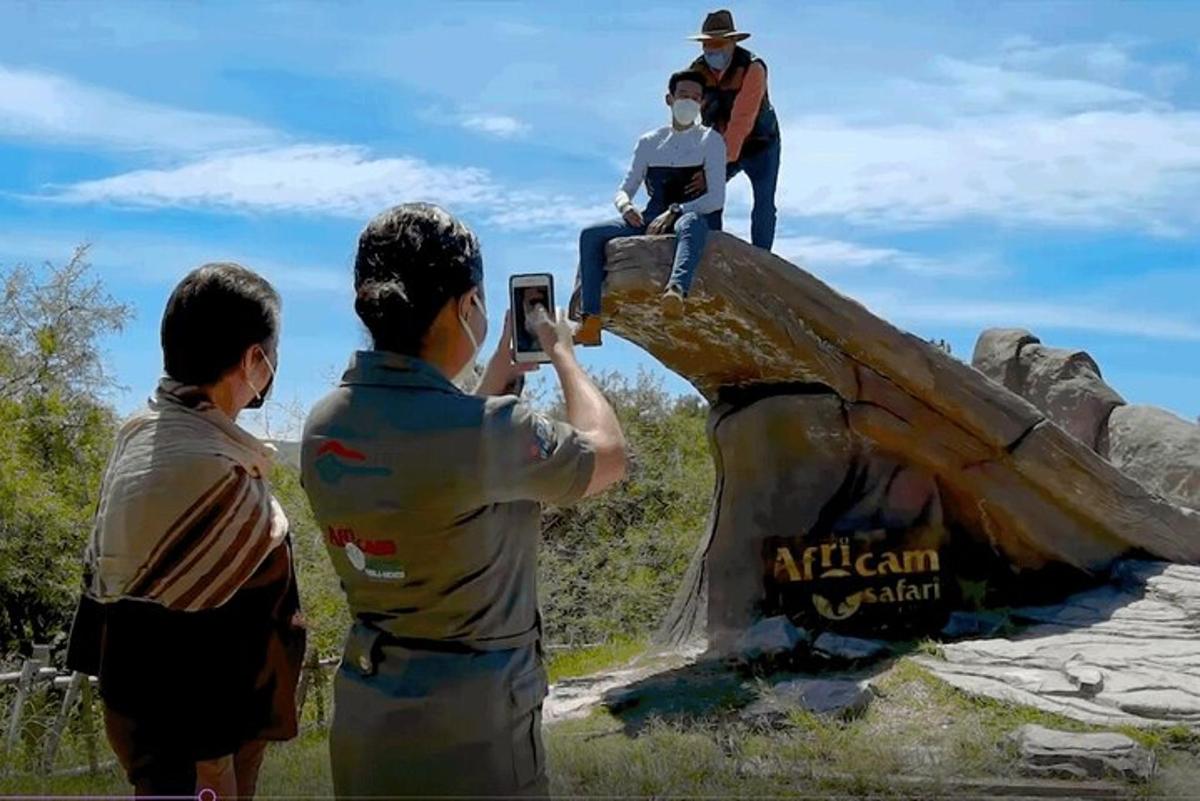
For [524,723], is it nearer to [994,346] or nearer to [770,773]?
[770,773]

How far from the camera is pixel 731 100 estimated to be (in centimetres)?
818

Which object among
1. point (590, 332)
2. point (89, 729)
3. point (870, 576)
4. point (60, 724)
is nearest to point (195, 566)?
point (89, 729)

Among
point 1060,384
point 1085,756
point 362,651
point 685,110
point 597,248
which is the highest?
point 685,110

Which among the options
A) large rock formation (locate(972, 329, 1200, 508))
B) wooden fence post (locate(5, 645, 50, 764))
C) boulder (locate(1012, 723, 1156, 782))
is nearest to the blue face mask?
boulder (locate(1012, 723, 1156, 782))

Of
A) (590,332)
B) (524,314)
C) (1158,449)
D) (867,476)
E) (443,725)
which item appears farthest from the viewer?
(1158,449)

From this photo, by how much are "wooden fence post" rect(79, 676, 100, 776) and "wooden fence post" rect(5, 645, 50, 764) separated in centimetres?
52

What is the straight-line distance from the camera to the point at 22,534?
13602 millimetres

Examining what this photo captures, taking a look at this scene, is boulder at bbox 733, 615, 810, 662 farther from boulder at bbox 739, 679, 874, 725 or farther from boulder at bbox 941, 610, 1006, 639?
boulder at bbox 941, 610, 1006, 639

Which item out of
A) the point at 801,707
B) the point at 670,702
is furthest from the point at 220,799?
the point at 670,702

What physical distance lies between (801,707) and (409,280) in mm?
5375

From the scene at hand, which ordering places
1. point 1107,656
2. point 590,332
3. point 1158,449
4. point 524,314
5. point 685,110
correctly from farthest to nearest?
1. point 1158,449
2. point 590,332
3. point 685,110
4. point 1107,656
5. point 524,314

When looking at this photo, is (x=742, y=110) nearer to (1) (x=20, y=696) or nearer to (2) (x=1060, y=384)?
(2) (x=1060, y=384)

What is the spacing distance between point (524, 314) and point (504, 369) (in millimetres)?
105

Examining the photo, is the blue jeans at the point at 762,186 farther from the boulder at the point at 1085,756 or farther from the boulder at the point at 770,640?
the boulder at the point at 1085,756
